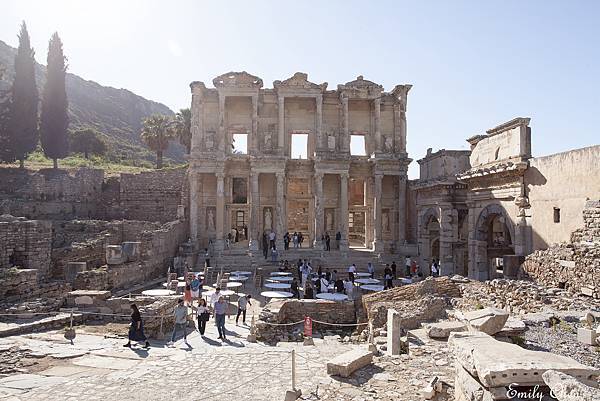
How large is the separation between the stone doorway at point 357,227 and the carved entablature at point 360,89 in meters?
12.5

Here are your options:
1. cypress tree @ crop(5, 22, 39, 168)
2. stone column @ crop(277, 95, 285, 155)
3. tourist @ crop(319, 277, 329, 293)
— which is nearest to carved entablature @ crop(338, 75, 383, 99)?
stone column @ crop(277, 95, 285, 155)

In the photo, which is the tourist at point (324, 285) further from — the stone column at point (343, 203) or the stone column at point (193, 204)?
the stone column at point (193, 204)

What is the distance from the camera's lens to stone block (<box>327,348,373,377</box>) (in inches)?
341

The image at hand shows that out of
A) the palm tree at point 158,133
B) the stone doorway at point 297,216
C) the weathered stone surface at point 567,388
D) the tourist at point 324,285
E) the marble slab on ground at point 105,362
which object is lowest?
the marble slab on ground at point 105,362

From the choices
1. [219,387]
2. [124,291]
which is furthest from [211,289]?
[219,387]

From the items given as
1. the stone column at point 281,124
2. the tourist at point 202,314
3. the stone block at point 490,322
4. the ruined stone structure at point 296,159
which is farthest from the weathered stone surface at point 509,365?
the stone column at point 281,124

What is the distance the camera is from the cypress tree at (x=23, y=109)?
128 feet

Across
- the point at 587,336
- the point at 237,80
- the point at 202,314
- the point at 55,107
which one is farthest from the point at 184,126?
the point at 587,336

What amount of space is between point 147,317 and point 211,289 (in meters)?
8.57

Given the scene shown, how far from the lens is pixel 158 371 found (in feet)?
31.0

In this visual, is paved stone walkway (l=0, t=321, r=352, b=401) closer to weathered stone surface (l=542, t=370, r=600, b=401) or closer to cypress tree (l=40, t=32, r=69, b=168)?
weathered stone surface (l=542, t=370, r=600, b=401)

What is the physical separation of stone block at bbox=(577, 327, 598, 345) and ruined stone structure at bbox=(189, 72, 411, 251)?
22.5 meters

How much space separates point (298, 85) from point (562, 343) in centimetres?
2706

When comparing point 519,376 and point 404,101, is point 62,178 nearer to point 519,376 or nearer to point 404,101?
point 404,101
